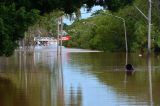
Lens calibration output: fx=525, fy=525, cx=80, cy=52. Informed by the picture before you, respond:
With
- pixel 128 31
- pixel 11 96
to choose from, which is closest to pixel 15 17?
pixel 11 96

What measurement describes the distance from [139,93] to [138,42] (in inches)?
2578

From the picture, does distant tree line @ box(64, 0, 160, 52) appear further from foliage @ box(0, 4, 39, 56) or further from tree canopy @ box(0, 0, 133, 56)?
foliage @ box(0, 4, 39, 56)

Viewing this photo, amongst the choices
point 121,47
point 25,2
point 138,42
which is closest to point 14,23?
point 25,2

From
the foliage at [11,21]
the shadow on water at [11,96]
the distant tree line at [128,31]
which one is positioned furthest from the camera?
the distant tree line at [128,31]

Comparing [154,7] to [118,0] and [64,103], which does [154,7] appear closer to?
[118,0]

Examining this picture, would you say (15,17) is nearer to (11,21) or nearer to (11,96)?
(11,21)

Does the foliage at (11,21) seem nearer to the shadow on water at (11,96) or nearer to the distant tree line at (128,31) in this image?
the shadow on water at (11,96)

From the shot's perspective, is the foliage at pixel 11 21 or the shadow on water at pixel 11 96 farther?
the foliage at pixel 11 21

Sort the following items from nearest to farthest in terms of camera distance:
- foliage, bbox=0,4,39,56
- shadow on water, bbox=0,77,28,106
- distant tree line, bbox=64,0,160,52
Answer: shadow on water, bbox=0,77,28,106, foliage, bbox=0,4,39,56, distant tree line, bbox=64,0,160,52

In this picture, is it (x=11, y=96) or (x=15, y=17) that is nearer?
(x=15, y=17)

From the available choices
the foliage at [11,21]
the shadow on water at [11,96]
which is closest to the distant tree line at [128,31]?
the shadow on water at [11,96]

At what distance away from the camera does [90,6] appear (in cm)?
2264

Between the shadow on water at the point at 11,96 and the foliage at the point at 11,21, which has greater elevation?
the foliage at the point at 11,21

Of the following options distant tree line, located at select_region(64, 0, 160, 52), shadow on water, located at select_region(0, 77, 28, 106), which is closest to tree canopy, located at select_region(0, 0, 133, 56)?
shadow on water, located at select_region(0, 77, 28, 106)
